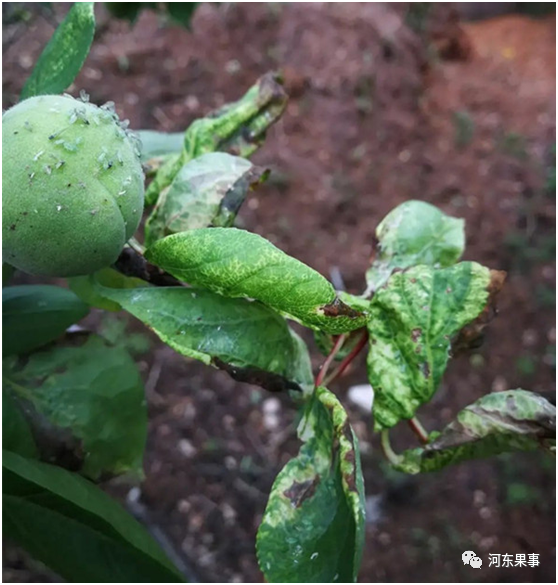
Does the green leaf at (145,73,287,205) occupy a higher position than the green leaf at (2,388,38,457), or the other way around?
the green leaf at (145,73,287,205)

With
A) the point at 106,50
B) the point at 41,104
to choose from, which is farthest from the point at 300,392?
the point at 106,50

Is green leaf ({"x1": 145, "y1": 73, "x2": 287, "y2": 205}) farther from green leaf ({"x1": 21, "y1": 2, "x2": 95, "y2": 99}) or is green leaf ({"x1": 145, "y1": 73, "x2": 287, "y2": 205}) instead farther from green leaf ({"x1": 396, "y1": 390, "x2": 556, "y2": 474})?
green leaf ({"x1": 396, "y1": 390, "x2": 556, "y2": 474})

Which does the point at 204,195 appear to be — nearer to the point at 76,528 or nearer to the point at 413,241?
the point at 413,241

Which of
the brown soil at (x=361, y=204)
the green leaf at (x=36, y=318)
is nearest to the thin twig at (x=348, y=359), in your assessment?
the green leaf at (x=36, y=318)

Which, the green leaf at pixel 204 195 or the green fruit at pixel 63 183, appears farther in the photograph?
the green leaf at pixel 204 195

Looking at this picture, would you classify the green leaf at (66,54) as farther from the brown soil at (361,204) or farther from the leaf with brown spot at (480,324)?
the brown soil at (361,204)

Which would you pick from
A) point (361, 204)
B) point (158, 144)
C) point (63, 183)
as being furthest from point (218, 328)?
point (361, 204)

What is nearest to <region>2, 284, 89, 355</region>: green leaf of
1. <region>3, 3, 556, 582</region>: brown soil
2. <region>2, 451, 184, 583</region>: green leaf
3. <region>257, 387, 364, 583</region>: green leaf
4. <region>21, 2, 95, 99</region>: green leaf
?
<region>2, 451, 184, 583</region>: green leaf
